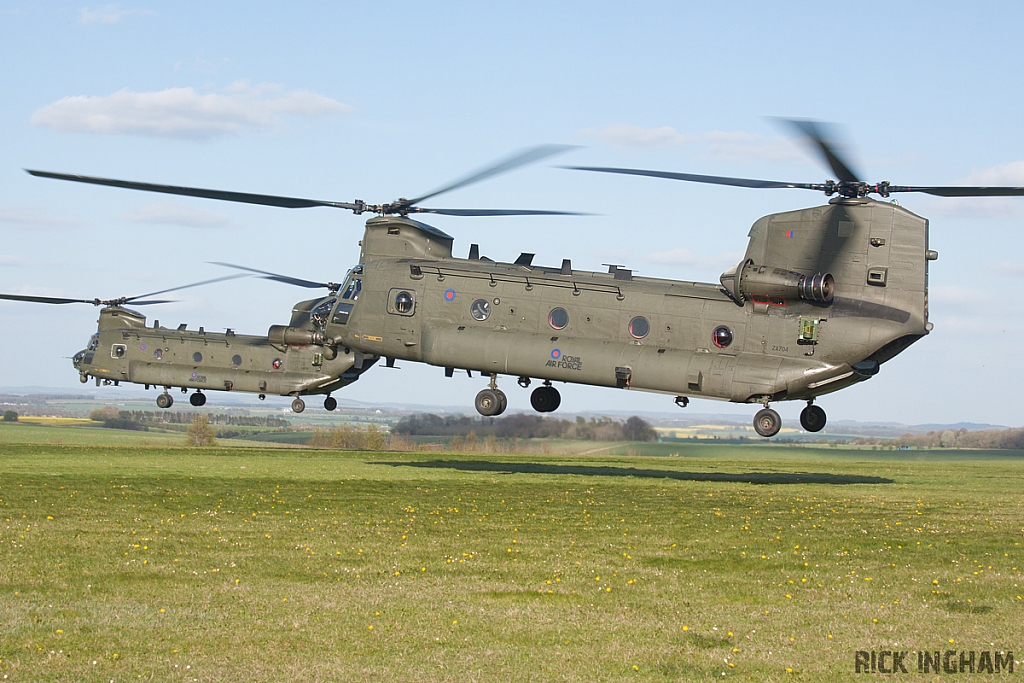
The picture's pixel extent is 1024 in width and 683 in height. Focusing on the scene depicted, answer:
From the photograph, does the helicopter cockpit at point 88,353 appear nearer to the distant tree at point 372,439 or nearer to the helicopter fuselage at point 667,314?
the distant tree at point 372,439

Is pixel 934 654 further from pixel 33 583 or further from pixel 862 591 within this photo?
pixel 33 583

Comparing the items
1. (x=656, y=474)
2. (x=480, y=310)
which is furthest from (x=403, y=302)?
(x=656, y=474)

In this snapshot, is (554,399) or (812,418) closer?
(812,418)

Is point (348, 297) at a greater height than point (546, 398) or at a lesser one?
greater

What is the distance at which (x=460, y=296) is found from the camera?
111ft

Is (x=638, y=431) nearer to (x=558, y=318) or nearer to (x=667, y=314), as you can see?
(x=558, y=318)

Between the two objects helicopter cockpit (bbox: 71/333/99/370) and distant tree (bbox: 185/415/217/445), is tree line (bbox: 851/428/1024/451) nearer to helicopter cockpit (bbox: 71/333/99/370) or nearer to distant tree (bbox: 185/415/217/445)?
distant tree (bbox: 185/415/217/445)

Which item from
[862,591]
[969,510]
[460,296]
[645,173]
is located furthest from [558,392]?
[862,591]

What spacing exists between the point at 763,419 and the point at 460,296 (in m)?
9.96

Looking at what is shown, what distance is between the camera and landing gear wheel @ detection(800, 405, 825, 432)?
31.7m

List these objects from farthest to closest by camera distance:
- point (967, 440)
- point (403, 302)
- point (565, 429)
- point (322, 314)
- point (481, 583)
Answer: point (967, 440) → point (565, 429) → point (322, 314) → point (403, 302) → point (481, 583)

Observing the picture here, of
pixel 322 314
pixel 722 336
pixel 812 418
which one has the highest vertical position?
pixel 322 314

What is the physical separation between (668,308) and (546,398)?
5.40 meters

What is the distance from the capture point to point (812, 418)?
31875 mm
